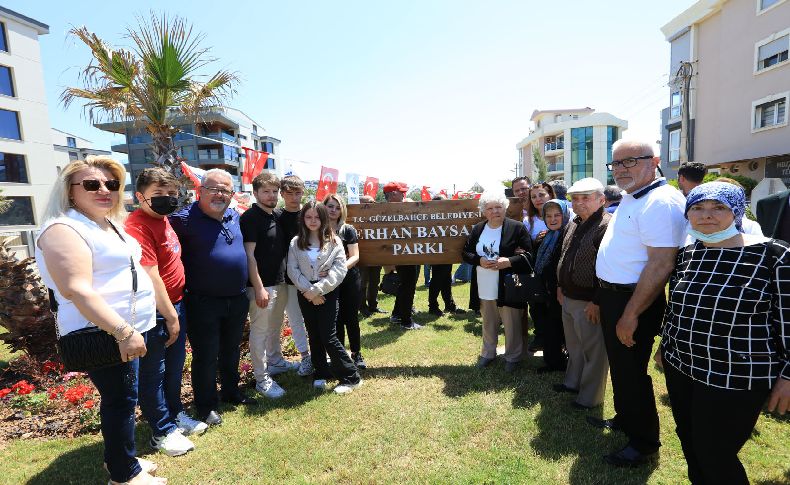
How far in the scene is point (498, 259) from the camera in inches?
163

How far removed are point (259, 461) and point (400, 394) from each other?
4.92 feet

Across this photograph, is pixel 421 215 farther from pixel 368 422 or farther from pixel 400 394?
pixel 368 422

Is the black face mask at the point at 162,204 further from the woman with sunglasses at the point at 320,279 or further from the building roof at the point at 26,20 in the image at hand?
the building roof at the point at 26,20

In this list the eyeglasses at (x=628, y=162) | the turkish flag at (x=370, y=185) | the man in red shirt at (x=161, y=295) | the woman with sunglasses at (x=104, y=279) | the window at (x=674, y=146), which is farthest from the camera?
the window at (x=674, y=146)

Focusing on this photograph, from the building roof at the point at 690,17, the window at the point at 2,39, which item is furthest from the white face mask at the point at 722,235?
the window at the point at 2,39

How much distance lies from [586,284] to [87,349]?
3541 mm

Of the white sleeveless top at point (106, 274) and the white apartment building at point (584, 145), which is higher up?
the white apartment building at point (584, 145)

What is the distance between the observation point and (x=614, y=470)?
2732mm

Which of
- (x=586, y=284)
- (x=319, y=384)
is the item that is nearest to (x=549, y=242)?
(x=586, y=284)

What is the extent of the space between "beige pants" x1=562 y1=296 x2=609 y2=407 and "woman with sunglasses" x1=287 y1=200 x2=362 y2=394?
221 cm

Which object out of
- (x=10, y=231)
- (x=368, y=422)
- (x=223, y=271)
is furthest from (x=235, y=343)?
(x=10, y=231)

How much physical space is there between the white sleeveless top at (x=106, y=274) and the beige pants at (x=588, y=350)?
11.1 feet

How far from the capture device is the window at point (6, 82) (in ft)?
80.2

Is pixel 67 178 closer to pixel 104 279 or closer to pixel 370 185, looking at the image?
pixel 104 279
